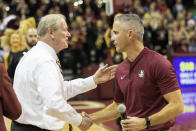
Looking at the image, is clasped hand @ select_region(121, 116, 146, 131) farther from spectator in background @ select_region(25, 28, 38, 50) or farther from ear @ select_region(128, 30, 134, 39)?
spectator in background @ select_region(25, 28, 38, 50)

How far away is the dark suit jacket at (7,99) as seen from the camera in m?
2.35

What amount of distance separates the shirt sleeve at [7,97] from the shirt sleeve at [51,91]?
1.91ft

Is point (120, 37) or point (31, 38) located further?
point (31, 38)

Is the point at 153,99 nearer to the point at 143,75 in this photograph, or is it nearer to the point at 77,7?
the point at 143,75

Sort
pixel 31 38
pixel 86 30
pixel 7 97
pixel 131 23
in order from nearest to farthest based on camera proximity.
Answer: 1. pixel 7 97
2. pixel 131 23
3. pixel 31 38
4. pixel 86 30

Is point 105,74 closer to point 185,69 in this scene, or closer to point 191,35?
point 185,69

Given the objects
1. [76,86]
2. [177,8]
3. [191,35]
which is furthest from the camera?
[177,8]

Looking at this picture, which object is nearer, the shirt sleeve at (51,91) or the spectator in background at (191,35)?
the shirt sleeve at (51,91)

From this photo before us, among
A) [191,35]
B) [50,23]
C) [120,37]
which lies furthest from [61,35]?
[191,35]

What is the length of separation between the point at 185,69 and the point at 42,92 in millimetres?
9240

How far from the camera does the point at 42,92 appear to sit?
305cm

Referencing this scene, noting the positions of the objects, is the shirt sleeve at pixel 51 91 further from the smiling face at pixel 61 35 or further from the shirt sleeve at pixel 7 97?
the shirt sleeve at pixel 7 97

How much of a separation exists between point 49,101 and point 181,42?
11966mm

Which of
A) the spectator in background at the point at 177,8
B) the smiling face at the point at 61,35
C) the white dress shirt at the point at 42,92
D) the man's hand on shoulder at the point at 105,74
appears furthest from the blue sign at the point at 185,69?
the white dress shirt at the point at 42,92
